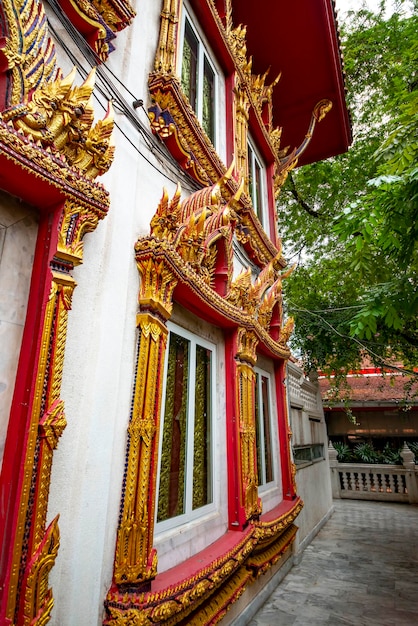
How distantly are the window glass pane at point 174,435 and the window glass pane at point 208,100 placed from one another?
246 cm

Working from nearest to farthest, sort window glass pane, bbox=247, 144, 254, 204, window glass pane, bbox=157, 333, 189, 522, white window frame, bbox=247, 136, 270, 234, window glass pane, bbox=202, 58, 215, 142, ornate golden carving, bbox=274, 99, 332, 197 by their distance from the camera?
window glass pane, bbox=157, 333, 189, 522
window glass pane, bbox=202, 58, 215, 142
window glass pane, bbox=247, 144, 254, 204
white window frame, bbox=247, 136, 270, 234
ornate golden carving, bbox=274, 99, 332, 197

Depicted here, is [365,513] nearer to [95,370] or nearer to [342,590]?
[342,590]

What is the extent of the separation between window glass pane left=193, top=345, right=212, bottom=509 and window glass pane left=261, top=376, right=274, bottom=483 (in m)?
1.53

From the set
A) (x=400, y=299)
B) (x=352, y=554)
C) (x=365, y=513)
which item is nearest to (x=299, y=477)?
(x=352, y=554)

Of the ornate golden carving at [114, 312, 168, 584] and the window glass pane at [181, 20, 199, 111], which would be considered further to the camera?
the window glass pane at [181, 20, 199, 111]

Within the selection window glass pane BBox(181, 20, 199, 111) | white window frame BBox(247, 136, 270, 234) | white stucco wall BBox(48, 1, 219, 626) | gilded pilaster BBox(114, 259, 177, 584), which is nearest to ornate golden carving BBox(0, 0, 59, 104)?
white stucco wall BBox(48, 1, 219, 626)

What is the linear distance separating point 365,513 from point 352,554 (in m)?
3.82

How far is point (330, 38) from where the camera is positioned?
200 inches

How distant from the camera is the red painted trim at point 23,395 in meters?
1.29

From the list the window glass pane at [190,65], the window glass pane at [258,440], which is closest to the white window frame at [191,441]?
the window glass pane at [258,440]

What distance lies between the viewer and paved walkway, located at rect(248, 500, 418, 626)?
326cm

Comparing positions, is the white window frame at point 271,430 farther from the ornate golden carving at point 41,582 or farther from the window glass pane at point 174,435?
the ornate golden carving at point 41,582

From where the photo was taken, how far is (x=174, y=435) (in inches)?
97.1

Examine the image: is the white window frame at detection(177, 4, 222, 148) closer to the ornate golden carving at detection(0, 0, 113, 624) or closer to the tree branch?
the ornate golden carving at detection(0, 0, 113, 624)
